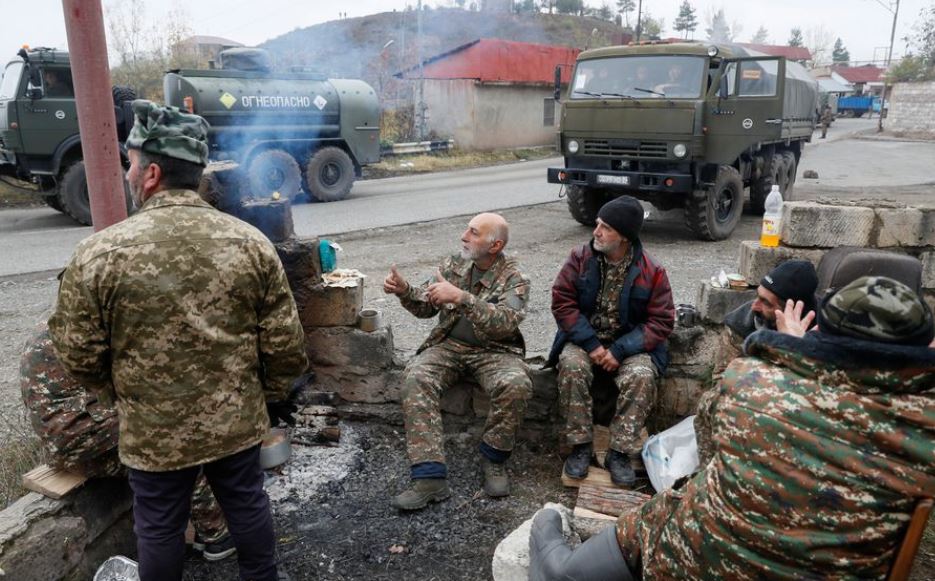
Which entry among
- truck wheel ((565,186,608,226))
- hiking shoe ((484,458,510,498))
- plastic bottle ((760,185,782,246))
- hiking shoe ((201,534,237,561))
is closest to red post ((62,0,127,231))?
hiking shoe ((201,534,237,561))

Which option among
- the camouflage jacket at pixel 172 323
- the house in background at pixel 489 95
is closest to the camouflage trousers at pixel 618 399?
the camouflage jacket at pixel 172 323

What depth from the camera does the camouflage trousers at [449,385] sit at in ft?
9.87

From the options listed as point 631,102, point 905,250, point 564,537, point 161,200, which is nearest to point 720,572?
point 564,537

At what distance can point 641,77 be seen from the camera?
8.45 metres

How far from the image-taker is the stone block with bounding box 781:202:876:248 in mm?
3564

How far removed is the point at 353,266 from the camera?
7.12m

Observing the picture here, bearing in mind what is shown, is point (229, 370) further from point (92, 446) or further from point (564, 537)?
point (564, 537)

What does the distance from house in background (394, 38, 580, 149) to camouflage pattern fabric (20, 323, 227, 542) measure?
20.8 meters

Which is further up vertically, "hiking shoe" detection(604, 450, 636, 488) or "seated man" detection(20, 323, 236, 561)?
"seated man" detection(20, 323, 236, 561)

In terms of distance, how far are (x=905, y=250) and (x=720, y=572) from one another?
2.92m

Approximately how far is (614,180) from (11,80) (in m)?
8.57

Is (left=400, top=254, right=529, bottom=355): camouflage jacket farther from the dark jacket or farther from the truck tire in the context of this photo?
the truck tire

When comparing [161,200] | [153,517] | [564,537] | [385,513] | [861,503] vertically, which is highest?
[161,200]

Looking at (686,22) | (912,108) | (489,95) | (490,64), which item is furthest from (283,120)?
(686,22)
